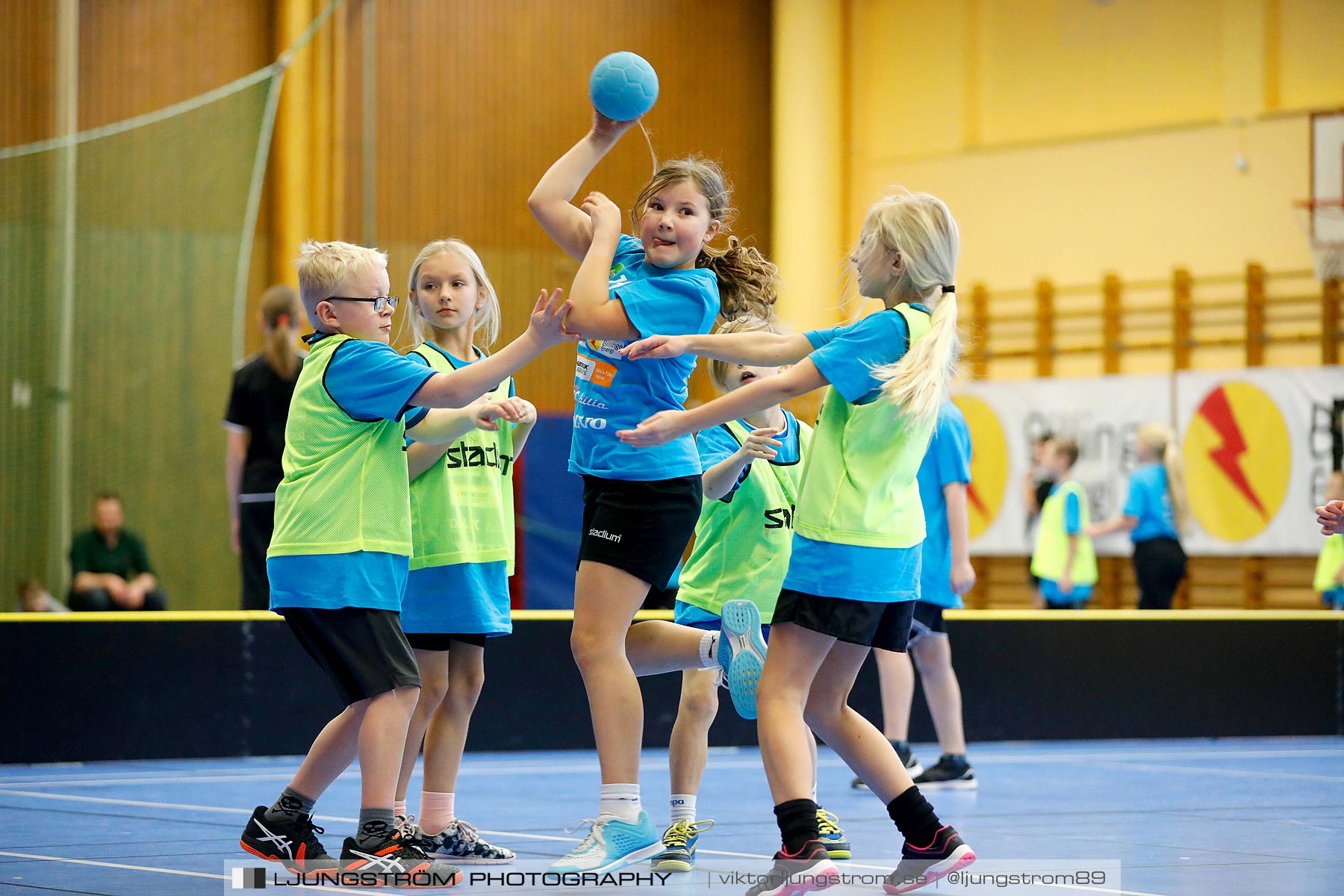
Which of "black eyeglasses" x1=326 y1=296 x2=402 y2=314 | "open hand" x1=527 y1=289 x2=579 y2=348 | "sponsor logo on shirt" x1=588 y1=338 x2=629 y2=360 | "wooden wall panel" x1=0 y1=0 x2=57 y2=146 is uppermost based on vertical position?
"wooden wall panel" x1=0 y1=0 x2=57 y2=146

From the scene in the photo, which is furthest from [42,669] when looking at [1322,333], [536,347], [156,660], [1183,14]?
[1183,14]

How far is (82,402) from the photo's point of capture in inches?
408

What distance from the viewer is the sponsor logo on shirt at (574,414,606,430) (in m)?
3.62

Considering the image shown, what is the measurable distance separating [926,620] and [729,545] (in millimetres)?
1973

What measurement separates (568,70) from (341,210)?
95.9 inches

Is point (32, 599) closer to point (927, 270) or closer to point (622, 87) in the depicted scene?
point (622, 87)

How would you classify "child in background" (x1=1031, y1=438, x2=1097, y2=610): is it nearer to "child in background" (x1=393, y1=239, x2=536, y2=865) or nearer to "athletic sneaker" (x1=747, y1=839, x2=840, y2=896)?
"child in background" (x1=393, y1=239, x2=536, y2=865)

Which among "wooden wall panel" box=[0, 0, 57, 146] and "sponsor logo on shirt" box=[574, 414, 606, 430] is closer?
"sponsor logo on shirt" box=[574, 414, 606, 430]

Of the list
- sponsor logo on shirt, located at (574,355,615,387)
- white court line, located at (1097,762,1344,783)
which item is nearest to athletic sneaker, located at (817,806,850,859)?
sponsor logo on shirt, located at (574,355,615,387)

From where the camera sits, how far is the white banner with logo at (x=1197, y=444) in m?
12.8

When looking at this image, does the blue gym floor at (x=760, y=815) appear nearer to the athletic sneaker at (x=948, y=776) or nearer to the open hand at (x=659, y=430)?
the athletic sneaker at (x=948, y=776)

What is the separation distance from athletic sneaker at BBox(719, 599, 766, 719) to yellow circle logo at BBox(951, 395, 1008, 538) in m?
10.9

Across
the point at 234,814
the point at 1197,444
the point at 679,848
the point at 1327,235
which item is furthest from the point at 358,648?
the point at 1197,444

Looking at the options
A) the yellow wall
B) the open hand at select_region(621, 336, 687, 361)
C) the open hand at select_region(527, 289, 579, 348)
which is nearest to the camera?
the open hand at select_region(621, 336, 687, 361)
